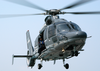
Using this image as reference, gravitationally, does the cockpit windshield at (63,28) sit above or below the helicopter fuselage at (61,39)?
above

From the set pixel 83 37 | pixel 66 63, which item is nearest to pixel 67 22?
pixel 83 37

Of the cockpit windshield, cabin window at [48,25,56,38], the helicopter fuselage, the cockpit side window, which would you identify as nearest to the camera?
the helicopter fuselage

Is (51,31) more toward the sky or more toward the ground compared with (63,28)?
more toward the ground

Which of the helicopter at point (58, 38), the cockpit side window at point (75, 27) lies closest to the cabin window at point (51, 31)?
the helicopter at point (58, 38)

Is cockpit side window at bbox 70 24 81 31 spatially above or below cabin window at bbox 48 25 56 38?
above

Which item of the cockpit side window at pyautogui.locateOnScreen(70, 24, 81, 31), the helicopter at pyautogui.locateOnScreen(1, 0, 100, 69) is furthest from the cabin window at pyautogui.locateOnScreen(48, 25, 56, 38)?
the cockpit side window at pyautogui.locateOnScreen(70, 24, 81, 31)

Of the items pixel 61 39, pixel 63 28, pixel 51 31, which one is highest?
pixel 63 28

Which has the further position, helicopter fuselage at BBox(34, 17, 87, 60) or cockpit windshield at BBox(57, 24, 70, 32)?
cockpit windshield at BBox(57, 24, 70, 32)

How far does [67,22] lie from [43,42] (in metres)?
3.92

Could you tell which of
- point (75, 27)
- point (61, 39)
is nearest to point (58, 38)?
point (61, 39)

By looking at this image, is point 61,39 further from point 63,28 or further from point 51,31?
point 51,31

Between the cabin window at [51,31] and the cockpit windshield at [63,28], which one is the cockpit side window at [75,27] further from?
the cabin window at [51,31]

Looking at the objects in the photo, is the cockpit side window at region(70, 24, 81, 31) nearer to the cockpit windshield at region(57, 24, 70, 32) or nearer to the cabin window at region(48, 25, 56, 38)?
the cockpit windshield at region(57, 24, 70, 32)

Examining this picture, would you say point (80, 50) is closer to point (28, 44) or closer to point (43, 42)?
point (43, 42)
